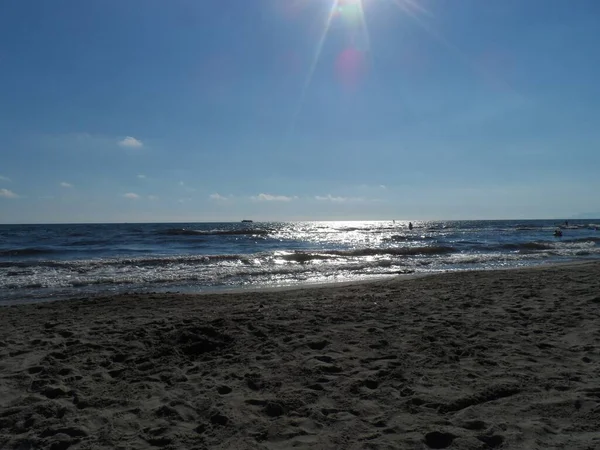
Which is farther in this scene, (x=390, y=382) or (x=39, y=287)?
(x=39, y=287)

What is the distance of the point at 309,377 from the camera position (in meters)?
4.57

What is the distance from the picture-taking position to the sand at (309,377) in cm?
341

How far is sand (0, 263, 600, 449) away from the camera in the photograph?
3412 mm

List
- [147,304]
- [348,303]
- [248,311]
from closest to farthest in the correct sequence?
[248,311] < [348,303] < [147,304]

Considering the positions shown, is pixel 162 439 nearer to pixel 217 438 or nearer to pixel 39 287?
pixel 217 438

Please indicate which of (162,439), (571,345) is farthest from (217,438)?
(571,345)

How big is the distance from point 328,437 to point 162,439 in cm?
131

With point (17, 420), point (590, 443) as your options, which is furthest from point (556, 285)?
point (17, 420)

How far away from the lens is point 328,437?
3369mm

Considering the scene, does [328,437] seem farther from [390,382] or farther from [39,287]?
[39,287]

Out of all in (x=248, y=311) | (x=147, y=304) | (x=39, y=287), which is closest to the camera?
(x=248, y=311)

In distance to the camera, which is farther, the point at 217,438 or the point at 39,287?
the point at 39,287

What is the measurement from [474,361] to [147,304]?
6920 millimetres

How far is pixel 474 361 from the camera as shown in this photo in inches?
193
